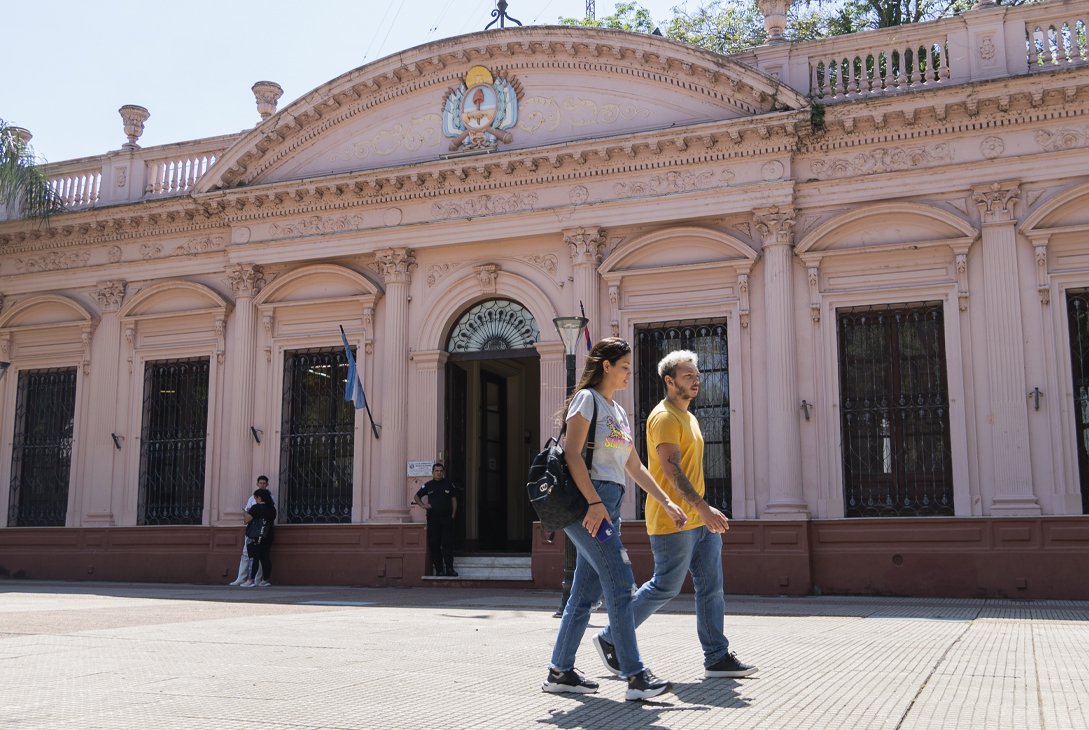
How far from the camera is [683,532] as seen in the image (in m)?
5.10

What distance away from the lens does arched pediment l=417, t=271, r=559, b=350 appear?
14.9 m

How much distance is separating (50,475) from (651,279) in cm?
1154

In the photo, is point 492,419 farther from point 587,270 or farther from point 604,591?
point 604,591

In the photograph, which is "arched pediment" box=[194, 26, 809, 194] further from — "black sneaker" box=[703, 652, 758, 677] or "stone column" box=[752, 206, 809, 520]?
"black sneaker" box=[703, 652, 758, 677]

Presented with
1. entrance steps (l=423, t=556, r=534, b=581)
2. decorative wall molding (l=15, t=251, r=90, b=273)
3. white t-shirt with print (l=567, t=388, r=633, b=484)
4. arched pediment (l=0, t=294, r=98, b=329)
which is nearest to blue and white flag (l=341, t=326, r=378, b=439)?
entrance steps (l=423, t=556, r=534, b=581)

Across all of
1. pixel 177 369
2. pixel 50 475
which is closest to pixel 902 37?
pixel 177 369

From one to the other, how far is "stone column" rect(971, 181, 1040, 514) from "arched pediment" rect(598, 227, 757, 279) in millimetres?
3107

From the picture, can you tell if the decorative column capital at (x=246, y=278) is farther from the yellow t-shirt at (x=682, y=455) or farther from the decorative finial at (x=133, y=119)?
the yellow t-shirt at (x=682, y=455)

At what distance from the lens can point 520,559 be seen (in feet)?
47.6

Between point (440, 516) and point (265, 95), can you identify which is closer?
point (440, 516)

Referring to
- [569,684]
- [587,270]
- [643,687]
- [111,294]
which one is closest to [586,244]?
[587,270]

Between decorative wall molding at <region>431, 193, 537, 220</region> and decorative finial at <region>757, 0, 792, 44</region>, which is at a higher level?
decorative finial at <region>757, 0, 792, 44</region>

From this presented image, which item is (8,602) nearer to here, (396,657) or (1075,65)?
(396,657)

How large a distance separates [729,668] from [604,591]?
38.4 inches
